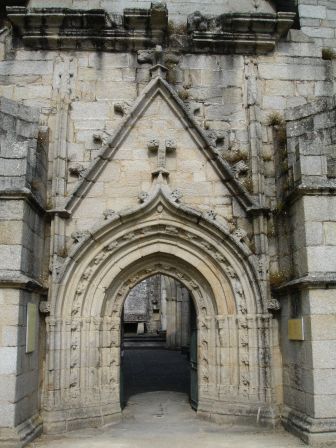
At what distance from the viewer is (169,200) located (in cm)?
676

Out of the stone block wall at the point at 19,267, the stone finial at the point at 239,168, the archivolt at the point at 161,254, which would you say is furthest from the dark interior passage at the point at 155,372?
the stone finial at the point at 239,168

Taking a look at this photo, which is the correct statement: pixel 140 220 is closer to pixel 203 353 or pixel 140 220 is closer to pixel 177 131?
pixel 177 131

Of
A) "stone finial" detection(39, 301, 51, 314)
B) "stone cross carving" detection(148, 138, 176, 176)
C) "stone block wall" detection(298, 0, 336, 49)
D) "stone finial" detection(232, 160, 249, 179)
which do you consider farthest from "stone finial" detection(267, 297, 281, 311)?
"stone block wall" detection(298, 0, 336, 49)

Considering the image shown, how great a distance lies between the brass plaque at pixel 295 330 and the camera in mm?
5837

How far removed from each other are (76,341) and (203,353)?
181 centimetres

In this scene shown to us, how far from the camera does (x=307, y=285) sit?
18.6ft

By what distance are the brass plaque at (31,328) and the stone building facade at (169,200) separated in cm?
4

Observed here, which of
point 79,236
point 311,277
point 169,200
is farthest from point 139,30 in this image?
point 311,277

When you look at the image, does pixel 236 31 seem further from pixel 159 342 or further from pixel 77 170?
pixel 159 342

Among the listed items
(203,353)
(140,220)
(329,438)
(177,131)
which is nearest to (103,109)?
(177,131)

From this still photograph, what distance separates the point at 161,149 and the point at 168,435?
3854 millimetres

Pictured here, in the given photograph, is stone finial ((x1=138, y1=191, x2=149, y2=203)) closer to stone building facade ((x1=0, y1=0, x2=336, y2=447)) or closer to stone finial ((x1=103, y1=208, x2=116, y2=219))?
stone building facade ((x1=0, y1=0, x2=336, y2=447))

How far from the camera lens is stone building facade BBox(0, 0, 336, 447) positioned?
19.1ft

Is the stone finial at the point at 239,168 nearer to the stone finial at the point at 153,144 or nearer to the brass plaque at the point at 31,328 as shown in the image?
the stone finial at the point at 153,144
